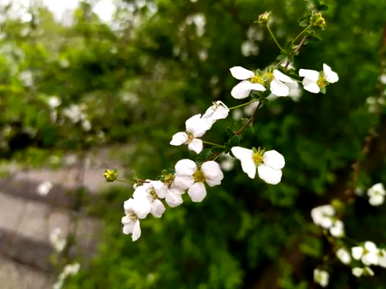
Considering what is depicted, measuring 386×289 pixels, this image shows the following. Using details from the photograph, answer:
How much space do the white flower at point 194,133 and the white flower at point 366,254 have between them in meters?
0.72

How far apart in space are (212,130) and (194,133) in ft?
4.27

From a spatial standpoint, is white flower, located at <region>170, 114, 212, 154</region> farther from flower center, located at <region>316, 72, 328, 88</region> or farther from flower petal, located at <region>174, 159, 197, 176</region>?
flower center, located at <region>316, 72, 328, 88</region>

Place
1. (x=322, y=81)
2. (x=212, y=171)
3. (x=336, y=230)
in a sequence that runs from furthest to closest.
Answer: (x=336, y=230) < (x=322, y=81) < (x=212, y=171)

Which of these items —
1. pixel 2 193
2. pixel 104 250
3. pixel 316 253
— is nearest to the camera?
pixel 316 253

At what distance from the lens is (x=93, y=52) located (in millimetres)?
2133

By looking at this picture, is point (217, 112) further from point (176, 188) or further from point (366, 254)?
point (366, 254)

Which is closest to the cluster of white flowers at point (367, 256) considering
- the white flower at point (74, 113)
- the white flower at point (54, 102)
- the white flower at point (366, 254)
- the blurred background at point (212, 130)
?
the white flower at point (366, 254)

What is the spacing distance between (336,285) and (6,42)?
2.06 m

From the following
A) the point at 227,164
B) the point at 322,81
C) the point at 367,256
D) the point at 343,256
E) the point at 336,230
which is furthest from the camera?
the point at 227,164

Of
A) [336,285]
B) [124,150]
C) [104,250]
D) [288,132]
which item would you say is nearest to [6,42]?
[124,150]

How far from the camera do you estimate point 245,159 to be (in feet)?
2.36

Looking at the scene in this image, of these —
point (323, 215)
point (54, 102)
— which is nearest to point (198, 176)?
point (323, 215)

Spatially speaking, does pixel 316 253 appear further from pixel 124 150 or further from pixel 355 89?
pixel 124 150

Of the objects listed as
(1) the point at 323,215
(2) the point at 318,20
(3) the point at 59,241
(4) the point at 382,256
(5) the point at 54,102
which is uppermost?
(5) the point at 54,102
